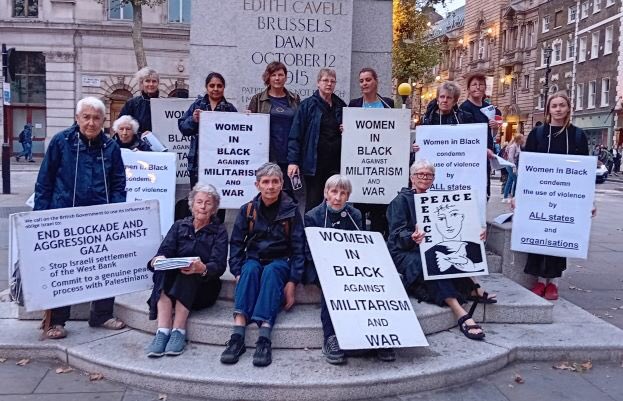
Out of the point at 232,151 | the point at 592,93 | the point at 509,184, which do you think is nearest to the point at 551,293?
the point at 232,151

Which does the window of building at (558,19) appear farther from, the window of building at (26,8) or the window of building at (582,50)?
the window of building at (26,8)

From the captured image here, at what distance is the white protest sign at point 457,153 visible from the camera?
6555mm

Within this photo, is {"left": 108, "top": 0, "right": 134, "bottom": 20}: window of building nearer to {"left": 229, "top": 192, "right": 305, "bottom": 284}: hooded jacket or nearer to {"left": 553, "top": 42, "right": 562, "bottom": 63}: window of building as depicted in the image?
{"left": 229, "top": 192, "right": 305, "bottom": 284}: hooded jacket

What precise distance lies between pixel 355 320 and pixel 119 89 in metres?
28.7

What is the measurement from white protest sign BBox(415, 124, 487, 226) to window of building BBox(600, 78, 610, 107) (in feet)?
137

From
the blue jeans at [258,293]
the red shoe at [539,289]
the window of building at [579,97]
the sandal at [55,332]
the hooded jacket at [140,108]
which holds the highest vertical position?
the window of building at [579,97]

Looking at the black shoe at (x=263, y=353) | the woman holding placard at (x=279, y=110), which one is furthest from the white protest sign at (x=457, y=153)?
the black shoe at (x=263, y=353)

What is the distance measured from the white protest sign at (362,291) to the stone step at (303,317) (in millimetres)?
326

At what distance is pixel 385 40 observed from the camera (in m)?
8.16

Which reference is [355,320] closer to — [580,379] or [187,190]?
[580,379]

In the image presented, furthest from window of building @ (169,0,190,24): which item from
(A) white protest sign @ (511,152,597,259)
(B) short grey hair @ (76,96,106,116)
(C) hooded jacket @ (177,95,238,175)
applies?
(B) short grey hair @ (76,96,106,116)

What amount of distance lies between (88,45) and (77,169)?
27860 mm

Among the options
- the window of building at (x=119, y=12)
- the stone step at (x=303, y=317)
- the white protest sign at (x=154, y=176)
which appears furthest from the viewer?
the window of building at (x=119, y=12)

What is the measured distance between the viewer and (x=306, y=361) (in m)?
4.76
